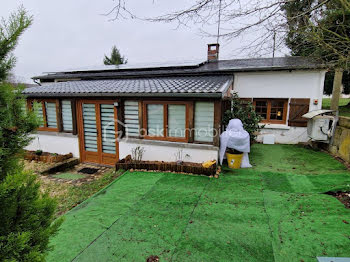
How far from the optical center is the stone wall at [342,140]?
704 cm

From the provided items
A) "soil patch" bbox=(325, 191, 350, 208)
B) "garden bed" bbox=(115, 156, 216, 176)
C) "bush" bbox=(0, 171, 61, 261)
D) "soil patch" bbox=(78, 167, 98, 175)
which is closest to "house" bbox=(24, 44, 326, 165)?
"garden bed" bbox=(115, 156, 216, 176)

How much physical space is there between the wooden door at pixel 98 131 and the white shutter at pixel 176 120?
212 cm

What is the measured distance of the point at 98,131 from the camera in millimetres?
7664

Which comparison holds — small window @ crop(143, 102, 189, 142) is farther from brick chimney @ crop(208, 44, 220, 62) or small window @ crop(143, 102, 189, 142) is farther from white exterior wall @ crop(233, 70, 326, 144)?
brick chimney @ crop(208, 44, 220, 62)

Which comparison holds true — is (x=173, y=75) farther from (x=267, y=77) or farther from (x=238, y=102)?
(x=267, y=77)

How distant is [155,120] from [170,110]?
27.2 inches

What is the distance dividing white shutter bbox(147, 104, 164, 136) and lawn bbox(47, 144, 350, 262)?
1632mm

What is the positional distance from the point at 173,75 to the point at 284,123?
6.23m

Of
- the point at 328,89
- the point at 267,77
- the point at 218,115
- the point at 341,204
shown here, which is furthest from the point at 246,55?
the point at 328,89

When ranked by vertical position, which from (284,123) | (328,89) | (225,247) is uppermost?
(328,89)

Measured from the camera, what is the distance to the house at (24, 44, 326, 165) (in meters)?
6.57

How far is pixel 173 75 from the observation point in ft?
33.4

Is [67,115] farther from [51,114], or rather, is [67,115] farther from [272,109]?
[272,109]

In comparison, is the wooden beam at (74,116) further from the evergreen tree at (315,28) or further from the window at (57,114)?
the evergreen tree at (315,28)
